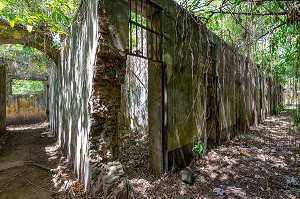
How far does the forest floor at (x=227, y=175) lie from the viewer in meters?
2.78

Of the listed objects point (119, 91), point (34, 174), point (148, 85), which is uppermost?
point (148, 85)

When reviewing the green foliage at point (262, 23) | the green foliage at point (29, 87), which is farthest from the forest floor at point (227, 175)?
the green foliage at point (29, 87)

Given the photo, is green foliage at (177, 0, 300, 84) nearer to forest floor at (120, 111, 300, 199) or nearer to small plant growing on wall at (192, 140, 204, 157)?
forest floor at (120, 111, 300, 199)

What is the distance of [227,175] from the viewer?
3.39 meters

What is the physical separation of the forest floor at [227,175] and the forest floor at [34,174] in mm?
1241

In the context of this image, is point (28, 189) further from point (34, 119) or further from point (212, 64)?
point (34, 119)

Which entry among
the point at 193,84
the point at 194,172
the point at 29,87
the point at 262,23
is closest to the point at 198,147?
the point at 194,172

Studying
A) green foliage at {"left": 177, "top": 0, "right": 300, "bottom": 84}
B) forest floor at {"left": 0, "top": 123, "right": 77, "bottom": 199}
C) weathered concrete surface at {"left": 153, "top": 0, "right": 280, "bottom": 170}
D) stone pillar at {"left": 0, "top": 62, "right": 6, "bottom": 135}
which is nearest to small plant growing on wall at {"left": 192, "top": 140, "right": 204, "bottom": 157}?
weathered concrete surface at {"left": 153, "top": 0, "right": 280, "bottom": 170}

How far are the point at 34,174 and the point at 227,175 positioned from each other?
3.93m

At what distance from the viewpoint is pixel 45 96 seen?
41.5 ft

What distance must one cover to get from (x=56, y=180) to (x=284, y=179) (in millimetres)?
4165

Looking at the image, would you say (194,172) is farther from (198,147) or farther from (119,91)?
(119,91)

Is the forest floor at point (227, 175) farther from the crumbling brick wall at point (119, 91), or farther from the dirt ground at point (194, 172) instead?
the crumbling brick wall at point (119, 91)

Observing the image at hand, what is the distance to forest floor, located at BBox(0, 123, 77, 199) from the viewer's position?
295cm
